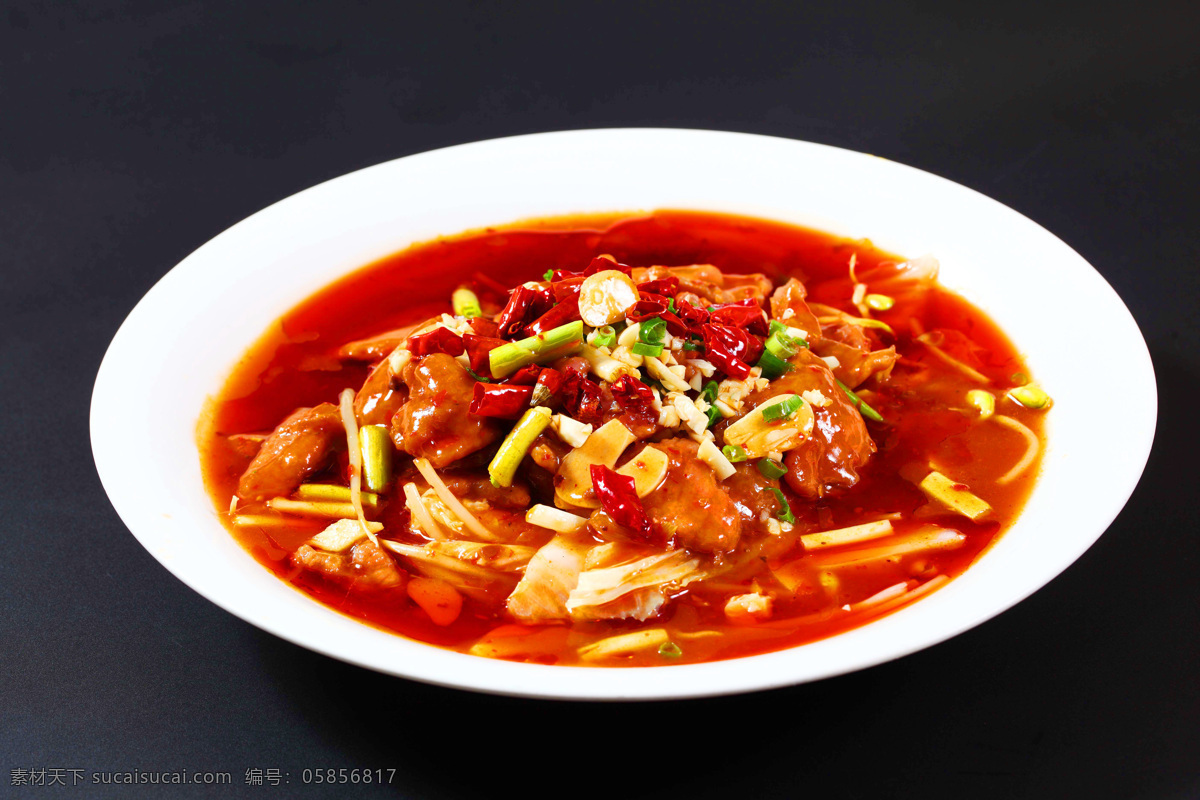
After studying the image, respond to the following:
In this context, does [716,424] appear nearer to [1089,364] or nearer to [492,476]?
[492,476]

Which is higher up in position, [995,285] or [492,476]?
[995,285]

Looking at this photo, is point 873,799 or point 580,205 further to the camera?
point 580,205

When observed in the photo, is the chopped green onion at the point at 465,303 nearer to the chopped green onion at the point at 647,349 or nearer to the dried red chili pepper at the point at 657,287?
the dried red chili pepper at the point at 657,287

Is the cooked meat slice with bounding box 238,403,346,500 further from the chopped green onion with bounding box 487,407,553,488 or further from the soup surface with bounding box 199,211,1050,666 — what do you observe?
the chopped green onion with bounding box 487,407,553,488

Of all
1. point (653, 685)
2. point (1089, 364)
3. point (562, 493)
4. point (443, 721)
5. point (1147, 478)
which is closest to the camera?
point (653, 685)

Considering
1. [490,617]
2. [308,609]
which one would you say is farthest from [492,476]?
[308,609]

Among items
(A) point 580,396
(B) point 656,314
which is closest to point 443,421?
(A) point 580,396

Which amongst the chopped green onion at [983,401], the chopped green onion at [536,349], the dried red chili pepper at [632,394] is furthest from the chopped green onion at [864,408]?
the chopped green onion at [536,349]

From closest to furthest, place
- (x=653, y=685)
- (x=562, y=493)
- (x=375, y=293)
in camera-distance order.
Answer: (x=653, y=685) < (x=562, y=493) < (x=375, y=293)
